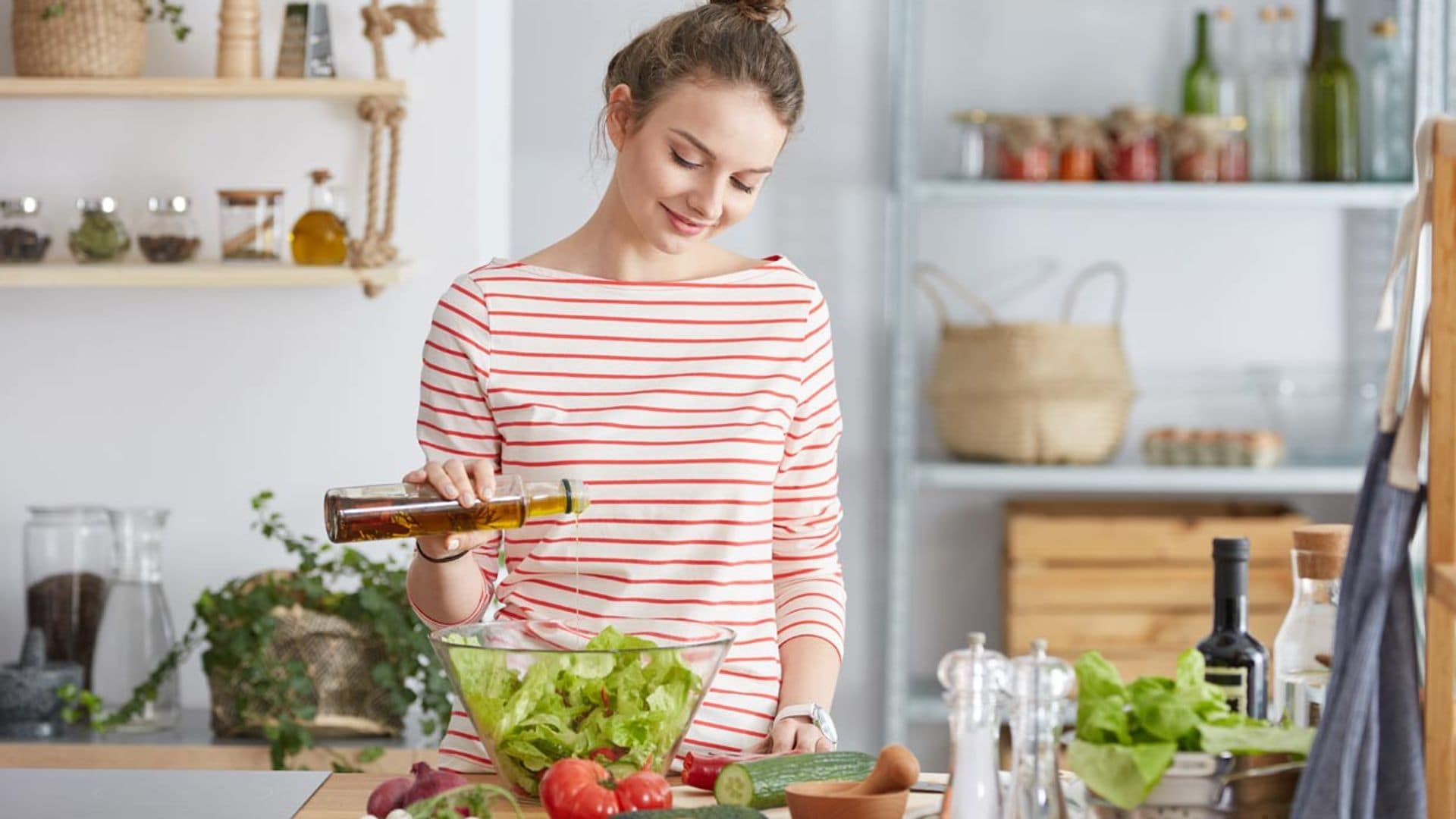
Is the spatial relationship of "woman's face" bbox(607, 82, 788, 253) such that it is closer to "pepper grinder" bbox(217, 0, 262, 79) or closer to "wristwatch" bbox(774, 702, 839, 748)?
"wristwatch" bbox(774, 702, 839, 748)

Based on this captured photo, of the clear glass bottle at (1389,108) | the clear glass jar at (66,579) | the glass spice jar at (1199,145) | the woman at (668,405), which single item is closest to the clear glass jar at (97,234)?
the clear glass jar at (66,579)

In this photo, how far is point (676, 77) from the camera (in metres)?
1.47

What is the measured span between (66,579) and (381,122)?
86 cm

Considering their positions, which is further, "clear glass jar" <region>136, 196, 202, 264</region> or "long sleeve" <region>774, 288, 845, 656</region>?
"clear glass jar" <region>136, 196, 202, 264</region>

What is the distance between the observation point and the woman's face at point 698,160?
1433mm

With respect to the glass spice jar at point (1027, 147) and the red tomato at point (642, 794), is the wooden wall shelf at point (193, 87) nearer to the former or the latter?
the glass spice jar at point (1027, 147)

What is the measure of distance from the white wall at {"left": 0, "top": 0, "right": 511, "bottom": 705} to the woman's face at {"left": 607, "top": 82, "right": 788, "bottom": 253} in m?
1.36

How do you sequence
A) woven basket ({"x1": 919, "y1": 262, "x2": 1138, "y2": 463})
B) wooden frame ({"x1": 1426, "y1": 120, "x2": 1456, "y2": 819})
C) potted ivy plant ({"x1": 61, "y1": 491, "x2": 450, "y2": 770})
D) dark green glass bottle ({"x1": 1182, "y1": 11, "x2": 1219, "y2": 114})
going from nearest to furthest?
wooden frame ({"x1": 1426, "y1": 120, "x2": 1456, "y2": 819}) → potted ivy plant ({"x1": 61, "y1": 491, "x2": 450, "y2": 770}) → woven basket ({"x1": 919, "y1": 262, "x2": 1138, "y2": 463}) → dark green glass bottle ({"x1": 1182, "y1": 11, "x2": 1219, "y2": 114})

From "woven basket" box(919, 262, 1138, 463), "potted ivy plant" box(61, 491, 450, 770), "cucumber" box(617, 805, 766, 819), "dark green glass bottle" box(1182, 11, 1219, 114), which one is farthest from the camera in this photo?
"dark green glass bottle" box(1182, 11, 1219, 114)

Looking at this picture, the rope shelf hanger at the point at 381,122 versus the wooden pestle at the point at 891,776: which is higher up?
the rope shelf hanger at the point at 381,122

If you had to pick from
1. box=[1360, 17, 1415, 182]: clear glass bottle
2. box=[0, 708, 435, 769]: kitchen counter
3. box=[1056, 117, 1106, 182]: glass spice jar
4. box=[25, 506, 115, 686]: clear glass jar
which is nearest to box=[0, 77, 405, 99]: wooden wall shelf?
box=[25, 506, 115, 686]: clear glass jar

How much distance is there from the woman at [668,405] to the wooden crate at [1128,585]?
1817 mm

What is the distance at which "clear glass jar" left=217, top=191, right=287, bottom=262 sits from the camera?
2652mm

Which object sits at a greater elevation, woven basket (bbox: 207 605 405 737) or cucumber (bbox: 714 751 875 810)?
cucumber (bbox: 714 751 875 810)
